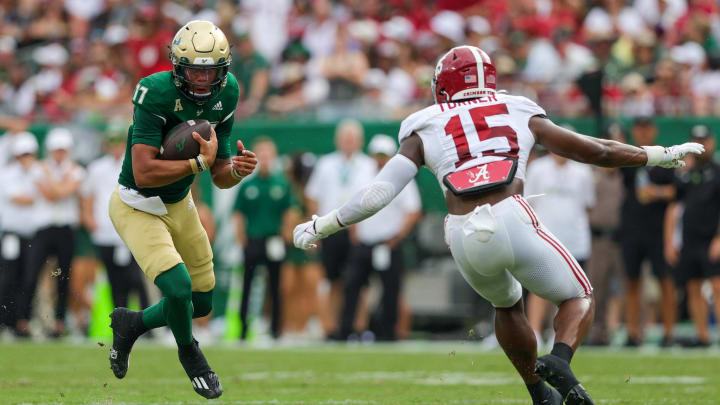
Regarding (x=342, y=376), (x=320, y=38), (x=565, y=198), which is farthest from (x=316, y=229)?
(x=320, y=38)

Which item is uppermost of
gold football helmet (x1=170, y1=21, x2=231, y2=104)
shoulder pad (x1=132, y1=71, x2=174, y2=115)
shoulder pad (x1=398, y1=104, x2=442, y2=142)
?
gold football helmet (x1=170, y1=21, x2=231, y2=104)

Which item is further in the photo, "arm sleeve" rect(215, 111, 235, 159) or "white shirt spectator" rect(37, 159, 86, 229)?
"white shirt spectator" rect(37, 159, 86, 229)

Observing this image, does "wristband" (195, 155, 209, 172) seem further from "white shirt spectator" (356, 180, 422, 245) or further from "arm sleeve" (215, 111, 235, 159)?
"white shirt spectator" (356, 180, 422, 245)

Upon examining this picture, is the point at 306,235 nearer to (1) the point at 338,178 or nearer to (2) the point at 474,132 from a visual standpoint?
(2) the point at 474,132

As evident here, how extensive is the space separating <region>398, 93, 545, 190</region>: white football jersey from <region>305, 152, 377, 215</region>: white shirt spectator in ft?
19.0

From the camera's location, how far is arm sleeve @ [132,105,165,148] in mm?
5695

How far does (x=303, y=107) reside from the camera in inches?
493

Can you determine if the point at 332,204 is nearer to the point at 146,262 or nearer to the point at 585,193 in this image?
the point at 585,193

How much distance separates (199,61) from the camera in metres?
5.70

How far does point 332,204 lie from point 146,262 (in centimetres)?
558

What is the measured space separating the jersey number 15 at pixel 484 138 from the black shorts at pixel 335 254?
6.13 m

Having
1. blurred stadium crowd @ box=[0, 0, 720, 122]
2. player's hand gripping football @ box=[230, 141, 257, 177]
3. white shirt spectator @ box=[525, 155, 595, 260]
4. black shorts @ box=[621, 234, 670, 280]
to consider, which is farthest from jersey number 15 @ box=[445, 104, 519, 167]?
blurred stadium crowd @ box=[0, 0, 720, 122]

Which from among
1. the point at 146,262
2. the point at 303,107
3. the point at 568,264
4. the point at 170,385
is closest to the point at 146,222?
the point at 146,262

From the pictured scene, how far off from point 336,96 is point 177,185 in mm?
6833
